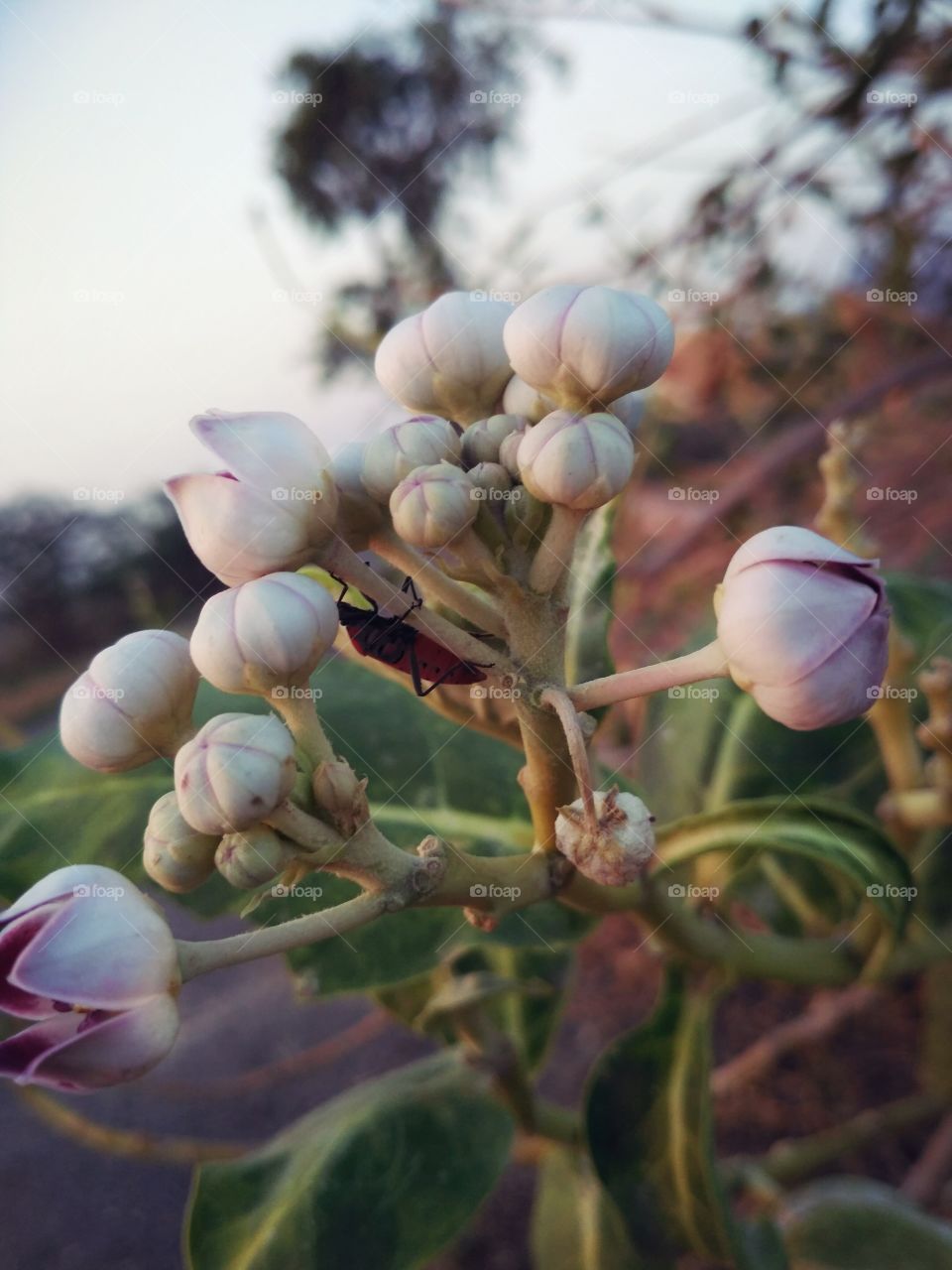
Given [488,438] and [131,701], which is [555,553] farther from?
[131,701]

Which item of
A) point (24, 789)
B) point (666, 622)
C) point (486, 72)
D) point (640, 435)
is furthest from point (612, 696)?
point (486, 72)

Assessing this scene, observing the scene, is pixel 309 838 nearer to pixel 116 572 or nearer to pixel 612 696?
pixel 612 696

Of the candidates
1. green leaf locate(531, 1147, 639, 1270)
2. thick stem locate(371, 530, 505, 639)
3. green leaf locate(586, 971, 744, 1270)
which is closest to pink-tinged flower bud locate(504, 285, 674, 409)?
thick stem locate(371, 530, 505, 639)

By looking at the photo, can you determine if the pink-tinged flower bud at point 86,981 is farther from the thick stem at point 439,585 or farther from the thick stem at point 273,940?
the thick stem at point 439,585

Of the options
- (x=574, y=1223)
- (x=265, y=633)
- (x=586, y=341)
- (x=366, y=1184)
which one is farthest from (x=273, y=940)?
(x=574, y=1223)

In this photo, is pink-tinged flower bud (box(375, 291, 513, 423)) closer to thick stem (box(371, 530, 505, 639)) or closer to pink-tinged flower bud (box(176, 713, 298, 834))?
thick stem (box(371, 530, 505, 639))

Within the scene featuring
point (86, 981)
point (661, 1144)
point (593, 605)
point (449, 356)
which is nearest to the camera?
point (86, 981)

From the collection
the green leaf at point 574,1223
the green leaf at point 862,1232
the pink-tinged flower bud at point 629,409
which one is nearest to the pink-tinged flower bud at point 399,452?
the pink-tinged flower bud at point 629,409
